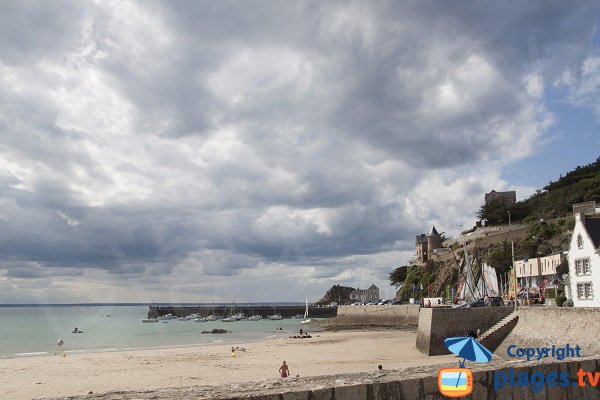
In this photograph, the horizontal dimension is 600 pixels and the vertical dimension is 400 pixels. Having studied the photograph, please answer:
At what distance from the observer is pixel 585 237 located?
105 ft

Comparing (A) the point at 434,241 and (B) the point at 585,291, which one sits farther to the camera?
(A) the point at 434,241

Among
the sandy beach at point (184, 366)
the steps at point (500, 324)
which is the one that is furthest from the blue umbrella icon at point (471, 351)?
the steps at point (500, 324)

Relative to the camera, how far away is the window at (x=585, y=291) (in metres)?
30.8

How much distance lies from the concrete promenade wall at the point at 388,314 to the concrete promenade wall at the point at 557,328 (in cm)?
3637

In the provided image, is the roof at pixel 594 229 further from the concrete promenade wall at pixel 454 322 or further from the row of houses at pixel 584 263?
the concrete promenade wall at pixel 454 322

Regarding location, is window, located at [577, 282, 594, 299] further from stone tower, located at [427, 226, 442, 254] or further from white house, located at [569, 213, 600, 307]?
stone tower, located at [427, 226, 442, 254]

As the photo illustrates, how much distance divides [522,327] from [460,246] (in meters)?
63.3

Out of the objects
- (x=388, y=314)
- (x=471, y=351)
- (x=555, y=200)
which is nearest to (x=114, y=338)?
(x=388, y=314)

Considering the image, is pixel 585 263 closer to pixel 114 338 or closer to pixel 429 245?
pixel 114 338

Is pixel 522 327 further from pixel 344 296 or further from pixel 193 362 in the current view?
pixel 344 296

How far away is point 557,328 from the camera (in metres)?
24.9

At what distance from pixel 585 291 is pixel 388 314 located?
134 feet

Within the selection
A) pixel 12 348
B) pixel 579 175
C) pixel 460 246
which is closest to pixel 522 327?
pixel 12 348

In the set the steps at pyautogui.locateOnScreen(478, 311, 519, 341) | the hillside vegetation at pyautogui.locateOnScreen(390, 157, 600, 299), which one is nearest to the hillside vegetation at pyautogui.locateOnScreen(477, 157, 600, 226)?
the hillside vegetation at pyautogui.locateOnScreen(390, 157, 600, 299)
